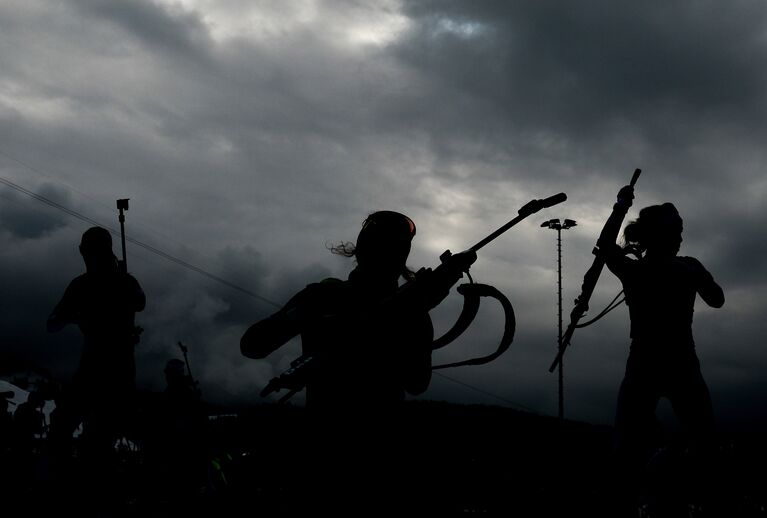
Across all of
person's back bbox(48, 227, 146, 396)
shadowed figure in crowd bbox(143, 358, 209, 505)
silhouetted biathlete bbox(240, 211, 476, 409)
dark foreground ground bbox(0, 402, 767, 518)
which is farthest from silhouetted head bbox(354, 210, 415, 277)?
shadowed figure in crowd bbox(143, 358, 209, 505)

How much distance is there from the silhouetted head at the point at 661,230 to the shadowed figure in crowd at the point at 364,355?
3.59 meters

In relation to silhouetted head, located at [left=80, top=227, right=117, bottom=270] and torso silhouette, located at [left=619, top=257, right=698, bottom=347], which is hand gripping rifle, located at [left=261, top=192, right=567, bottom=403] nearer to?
torso silhouette, located at [left=619, top=257, right=698, bottom=347]

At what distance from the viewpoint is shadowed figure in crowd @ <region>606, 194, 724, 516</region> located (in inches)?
235

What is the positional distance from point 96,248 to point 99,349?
952 millimetres

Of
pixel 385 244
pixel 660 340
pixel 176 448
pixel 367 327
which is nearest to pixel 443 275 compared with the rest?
A: pixel 385 244

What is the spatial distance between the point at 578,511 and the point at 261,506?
362 cm

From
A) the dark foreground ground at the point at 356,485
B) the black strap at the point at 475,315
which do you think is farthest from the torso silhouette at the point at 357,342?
the black strap at the point at 475,315

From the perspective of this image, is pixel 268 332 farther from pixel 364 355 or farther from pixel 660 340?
pixel 660 340

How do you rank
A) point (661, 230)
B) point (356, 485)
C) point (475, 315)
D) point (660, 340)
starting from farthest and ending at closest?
1. point (661, 230)
2. point (660, 340)
3. point (475, 315)
4. point (356, 485)

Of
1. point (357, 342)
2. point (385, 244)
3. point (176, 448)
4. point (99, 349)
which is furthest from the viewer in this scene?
point (176, 448)

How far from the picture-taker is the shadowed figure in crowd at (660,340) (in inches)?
235

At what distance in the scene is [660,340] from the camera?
610 cm

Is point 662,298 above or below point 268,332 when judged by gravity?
above

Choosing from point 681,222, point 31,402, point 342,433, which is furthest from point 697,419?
point 31,402
